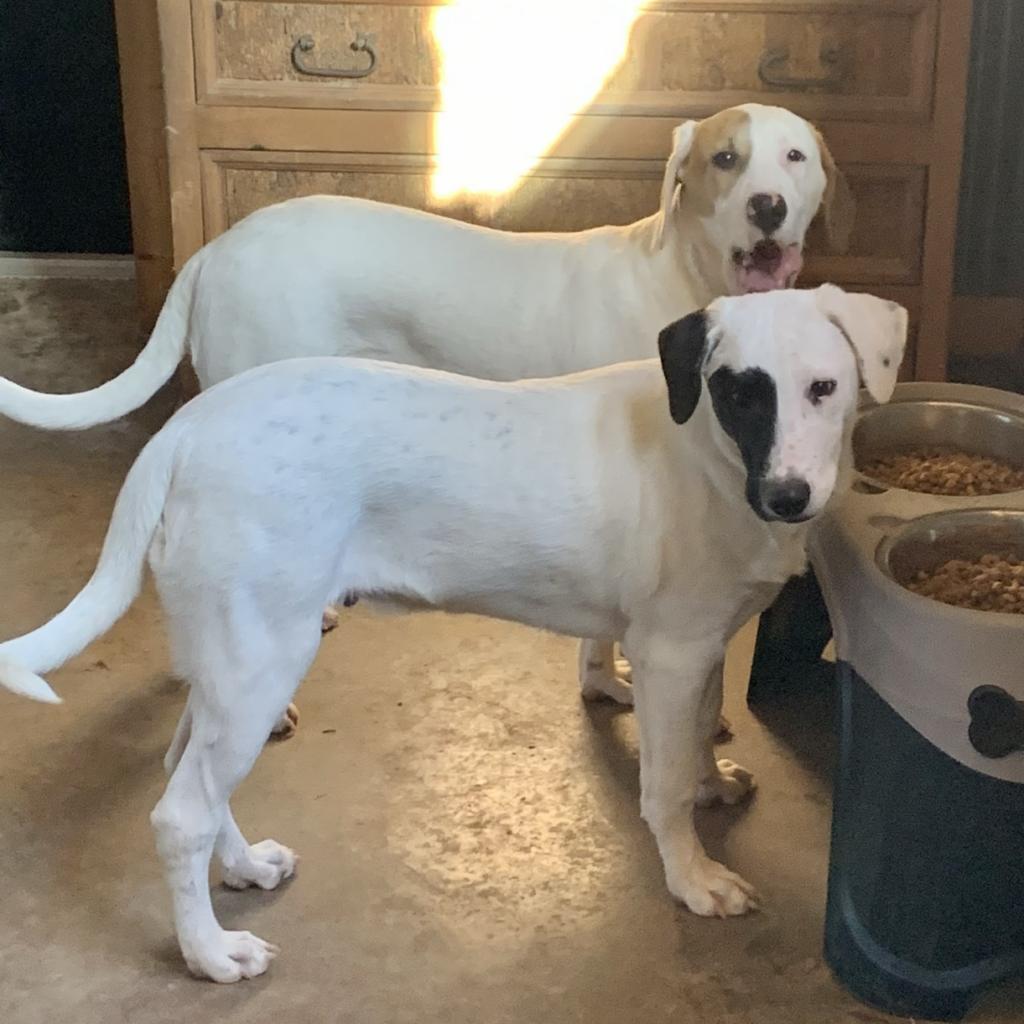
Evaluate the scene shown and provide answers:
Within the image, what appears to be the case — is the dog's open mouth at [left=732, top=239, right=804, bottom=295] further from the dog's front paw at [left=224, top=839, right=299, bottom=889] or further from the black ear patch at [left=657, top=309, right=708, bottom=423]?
the dog's front paw at [left=224, top=839, right=299, bottom=889]

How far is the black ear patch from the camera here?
1.70 metres

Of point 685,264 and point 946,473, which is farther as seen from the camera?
point 685,264

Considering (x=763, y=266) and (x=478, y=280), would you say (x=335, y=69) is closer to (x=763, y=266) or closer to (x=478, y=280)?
(x=478, y=280)

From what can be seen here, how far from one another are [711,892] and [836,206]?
4.24 ft

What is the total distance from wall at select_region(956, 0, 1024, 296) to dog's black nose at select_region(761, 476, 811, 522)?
2593 mm

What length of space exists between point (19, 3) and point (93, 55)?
0.31 metres

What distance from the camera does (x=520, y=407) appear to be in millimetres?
1823

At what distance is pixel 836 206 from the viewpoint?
2.49 metres

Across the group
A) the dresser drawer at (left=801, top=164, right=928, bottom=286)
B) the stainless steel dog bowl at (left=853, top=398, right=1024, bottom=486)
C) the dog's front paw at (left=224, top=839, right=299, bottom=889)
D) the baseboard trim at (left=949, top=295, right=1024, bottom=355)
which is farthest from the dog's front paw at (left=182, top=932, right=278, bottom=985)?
the baseboard trim at (left=949, top=295, right=1024, bottom=355)

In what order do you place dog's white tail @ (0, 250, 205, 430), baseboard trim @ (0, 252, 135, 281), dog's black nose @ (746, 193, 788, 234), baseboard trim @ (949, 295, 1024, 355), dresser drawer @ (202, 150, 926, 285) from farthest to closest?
baseboard trim @ (0, 252, 135, 281) → baseboard trim @ (949, 295, 1024, 355) → dresser drawer @ (202, 150, 926, 285) → dog's black nose @ (746, 193, 788, 234) → dog's white tail @ (0, 250, 205, 430)

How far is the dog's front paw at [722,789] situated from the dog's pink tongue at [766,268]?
2.74ft

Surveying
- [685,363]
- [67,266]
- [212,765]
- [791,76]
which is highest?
[791,76]

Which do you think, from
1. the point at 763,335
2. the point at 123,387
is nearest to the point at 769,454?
the point at 763,335

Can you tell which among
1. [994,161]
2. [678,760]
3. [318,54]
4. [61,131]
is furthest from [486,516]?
[61,131]
